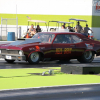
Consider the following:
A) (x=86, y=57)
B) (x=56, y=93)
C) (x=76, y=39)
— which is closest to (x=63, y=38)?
(x=76, y=39)

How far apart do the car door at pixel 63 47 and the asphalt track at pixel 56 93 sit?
644cm

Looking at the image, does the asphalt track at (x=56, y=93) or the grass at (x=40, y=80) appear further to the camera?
the grass at (x=40, y=80)

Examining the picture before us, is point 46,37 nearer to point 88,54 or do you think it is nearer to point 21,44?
point 21,44

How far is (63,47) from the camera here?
1551 cm

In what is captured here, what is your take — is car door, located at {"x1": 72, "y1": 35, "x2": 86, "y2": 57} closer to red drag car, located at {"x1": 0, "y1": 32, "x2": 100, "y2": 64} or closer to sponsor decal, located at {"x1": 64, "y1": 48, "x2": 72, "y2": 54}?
red drag car, located at {"x1": 0, "y1": 32, "x2": 100, "y2": 64}

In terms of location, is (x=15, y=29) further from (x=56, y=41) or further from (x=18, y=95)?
(x=18, y=95)

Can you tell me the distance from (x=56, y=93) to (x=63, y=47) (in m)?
7.51

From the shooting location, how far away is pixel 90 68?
11.8m

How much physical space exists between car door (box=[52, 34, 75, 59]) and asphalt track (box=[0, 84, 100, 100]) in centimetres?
644

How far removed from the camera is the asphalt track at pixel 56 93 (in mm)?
7555

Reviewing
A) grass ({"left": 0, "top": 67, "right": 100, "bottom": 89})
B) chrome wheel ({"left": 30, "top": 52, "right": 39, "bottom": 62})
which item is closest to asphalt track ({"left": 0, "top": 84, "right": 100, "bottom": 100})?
grass ({"left": 0, "top": 67, "right": 100, "bottom": 89})

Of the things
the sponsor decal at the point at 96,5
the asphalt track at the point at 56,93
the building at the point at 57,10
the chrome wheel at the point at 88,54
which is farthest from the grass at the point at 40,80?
the sponsor decal at the point at 96,5

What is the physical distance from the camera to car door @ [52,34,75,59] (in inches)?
606

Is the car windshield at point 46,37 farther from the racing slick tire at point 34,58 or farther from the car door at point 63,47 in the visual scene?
the racing slick tire at point 34,58
